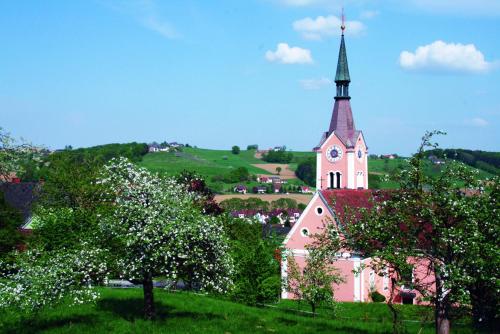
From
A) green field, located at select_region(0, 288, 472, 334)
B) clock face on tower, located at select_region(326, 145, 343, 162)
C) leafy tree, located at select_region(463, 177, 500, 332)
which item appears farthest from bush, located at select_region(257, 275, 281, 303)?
clock face on tower, located at select_region(326, 145, 343, 162)

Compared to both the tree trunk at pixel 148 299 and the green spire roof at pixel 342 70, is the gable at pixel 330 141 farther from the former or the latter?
the tree trunk at pixel 148 299

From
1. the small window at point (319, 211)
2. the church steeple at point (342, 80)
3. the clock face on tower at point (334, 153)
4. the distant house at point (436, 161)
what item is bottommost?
the small window at point (319, 211)

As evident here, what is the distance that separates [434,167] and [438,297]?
4.48 metres

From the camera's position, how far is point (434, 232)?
18.7 metres

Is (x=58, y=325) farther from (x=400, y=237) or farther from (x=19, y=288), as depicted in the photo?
(x=400, y=237)

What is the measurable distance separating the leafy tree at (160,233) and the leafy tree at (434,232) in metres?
5.77

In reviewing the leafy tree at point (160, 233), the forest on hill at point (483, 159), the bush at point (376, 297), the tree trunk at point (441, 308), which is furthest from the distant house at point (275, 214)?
the tree trunk at point (441, 308)

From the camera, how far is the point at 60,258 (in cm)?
2039

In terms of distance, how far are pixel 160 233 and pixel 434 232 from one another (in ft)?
33.0

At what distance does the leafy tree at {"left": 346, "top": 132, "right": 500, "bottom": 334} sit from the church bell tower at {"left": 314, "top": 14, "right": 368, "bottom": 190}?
145 feet

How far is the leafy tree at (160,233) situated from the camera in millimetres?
21047

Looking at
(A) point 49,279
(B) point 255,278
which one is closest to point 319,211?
(B) point 255,278

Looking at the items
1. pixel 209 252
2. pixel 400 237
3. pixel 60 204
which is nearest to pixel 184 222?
pixel 209 252

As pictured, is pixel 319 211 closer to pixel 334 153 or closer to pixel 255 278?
pixel 334 153
